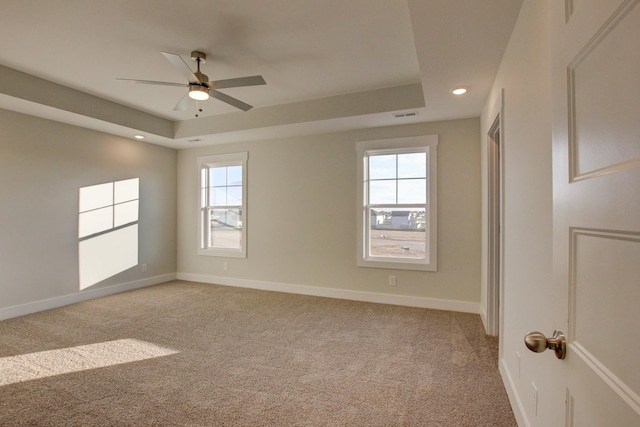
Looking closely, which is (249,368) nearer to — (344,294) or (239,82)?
(344,294)

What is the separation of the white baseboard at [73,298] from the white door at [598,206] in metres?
5.25

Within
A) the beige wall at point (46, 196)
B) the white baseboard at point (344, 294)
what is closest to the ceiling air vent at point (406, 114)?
the white baseboard at point (344, 294)

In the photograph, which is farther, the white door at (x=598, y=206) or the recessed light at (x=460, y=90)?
the recessed light at (x=460, y=90)

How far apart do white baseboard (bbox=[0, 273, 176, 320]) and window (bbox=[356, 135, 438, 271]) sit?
364cm

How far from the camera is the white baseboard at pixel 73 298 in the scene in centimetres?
380

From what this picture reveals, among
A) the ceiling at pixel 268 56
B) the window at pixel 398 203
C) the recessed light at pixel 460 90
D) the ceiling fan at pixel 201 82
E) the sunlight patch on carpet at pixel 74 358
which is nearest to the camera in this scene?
the ceiling at pixel 268 56

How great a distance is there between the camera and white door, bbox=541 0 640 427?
0.54 m

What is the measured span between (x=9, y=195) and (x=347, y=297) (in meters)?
4.39

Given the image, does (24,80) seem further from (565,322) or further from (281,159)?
(565,322)

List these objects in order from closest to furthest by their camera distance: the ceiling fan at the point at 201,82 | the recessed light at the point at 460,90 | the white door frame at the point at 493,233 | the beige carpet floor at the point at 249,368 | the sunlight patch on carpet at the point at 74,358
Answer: the beige carpet floor at the point at 249,368, the sunlight patch on carpet at the point at 74,358, the ceiling fan at the point at 201,82, the recessed light at the point at 460,90, the white door frame at the point at 493,233

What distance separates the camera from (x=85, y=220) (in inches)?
179

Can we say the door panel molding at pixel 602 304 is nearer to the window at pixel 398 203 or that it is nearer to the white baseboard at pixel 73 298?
the window at pixel 398 203

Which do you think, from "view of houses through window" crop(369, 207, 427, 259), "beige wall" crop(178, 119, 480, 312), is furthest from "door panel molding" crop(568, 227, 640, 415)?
"view of houses through window" crop(369, 207, 427, 259)

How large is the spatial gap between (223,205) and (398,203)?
3.07 m
